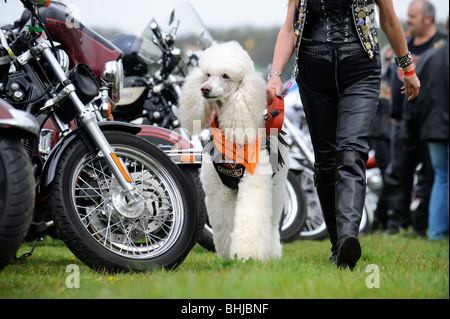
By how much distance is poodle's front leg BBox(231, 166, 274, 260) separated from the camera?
387 cm

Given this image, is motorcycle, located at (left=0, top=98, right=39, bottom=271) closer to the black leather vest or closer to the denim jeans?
the black leather vest

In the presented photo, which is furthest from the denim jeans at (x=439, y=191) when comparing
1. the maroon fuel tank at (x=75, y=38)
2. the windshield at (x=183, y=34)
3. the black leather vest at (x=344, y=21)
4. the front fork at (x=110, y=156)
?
the front fork at (x=110, y=156)

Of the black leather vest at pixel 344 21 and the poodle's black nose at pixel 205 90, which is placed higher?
the black leather vest at pixel 344 21

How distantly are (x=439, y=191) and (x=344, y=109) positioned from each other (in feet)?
13.3

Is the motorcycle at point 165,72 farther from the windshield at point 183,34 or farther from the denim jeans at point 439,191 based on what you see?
the denim jeans at point 439,191

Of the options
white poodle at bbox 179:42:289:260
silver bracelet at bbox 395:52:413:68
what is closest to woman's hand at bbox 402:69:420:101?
silver bracelet at bbox 395:52:413:68

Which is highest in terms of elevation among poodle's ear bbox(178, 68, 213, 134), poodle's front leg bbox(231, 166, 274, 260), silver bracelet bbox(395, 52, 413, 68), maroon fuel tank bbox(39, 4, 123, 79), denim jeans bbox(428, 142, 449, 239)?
maroon fuel tank bbox(39, 4, 123, 79)

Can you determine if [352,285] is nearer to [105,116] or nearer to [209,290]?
[209,290]

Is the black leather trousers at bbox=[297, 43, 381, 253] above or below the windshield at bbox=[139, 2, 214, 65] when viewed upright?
below

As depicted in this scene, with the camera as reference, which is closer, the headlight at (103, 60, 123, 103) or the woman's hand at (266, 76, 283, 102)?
the woman's hand at (266, 76, 283, 102)

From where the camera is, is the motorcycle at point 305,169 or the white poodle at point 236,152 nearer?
the white poodle at point 236,152

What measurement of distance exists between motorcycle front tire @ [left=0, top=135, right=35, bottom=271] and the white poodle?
1425 millimetres

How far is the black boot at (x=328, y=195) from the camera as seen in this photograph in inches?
167

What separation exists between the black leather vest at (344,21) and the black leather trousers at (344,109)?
0.05m
